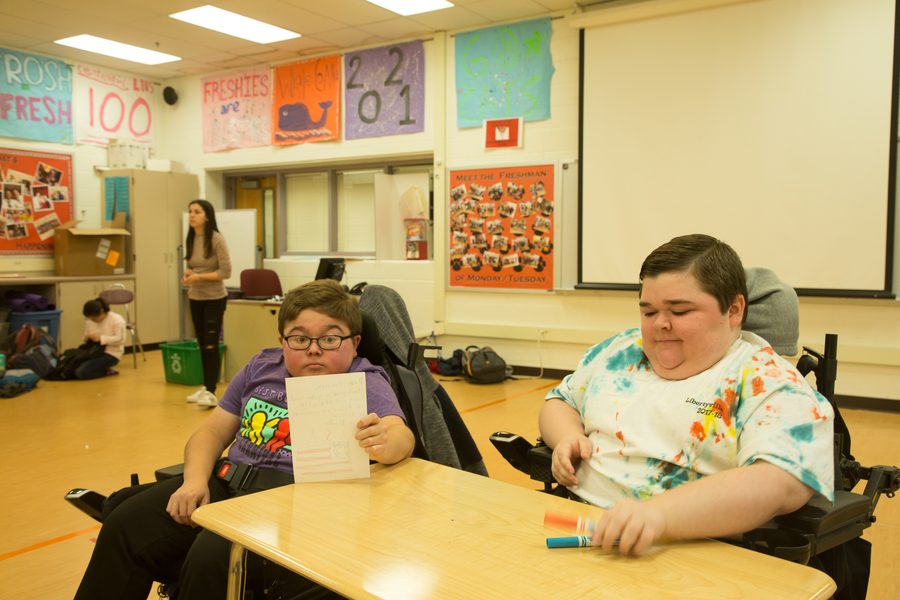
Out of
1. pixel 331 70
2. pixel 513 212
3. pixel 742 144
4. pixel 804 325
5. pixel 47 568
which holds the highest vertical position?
pixel 331 70

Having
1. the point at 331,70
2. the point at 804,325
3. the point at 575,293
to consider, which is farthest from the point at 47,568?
the point at 331,70

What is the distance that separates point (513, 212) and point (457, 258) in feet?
2.25

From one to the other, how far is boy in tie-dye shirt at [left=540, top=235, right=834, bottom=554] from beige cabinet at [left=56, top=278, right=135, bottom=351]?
21.4 feet

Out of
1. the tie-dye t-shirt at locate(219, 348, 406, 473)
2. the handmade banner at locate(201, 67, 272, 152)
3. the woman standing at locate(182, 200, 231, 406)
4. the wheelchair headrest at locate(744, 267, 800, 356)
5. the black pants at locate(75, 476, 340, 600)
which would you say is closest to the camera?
the black pants at locate(75, 476, 340, 600)

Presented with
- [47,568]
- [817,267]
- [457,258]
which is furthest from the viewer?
[457,258]

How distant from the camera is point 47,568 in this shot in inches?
98.0

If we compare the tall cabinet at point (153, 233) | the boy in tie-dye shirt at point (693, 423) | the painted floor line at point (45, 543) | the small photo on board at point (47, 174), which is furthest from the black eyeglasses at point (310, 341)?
the small photo on board at point (47, 174)

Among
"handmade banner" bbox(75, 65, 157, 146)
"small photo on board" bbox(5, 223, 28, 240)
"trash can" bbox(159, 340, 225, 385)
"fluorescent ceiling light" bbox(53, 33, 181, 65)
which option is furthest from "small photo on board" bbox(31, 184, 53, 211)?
"trash can" bbox(159, 340, 225, 385)

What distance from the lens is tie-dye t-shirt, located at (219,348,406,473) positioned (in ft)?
5.48

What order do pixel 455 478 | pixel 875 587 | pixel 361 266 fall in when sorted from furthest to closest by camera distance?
1. pixel 361 266
2. pixel 875 587
3. pixel 455 478

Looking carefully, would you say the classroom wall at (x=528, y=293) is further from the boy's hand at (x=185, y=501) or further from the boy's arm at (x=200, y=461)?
the boy's hand at (x=185, y=501)

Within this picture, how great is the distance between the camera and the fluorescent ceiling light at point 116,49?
680 cm

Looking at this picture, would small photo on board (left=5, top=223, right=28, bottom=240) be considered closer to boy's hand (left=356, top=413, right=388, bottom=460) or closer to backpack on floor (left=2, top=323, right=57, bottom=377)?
backpack on floor (left=2, top=323, right=57, bottom=377)

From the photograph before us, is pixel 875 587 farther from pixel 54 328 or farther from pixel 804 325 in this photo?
pixel 54 328
